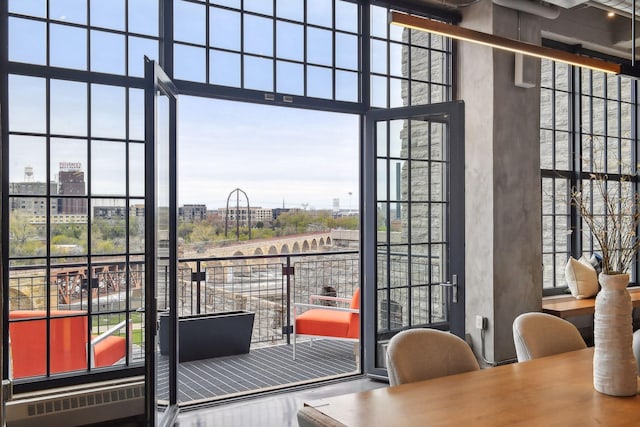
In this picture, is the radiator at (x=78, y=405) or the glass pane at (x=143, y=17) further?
the glass pane at (x=143, y=17)

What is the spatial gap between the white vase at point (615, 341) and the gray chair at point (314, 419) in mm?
1065

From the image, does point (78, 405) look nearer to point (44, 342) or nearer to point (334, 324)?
point (44, 342)

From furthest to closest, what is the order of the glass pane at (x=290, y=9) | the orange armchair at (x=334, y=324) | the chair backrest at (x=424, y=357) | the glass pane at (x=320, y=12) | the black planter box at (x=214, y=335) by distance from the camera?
the black planter box at (x=214, y=335) → the orange armchair at (x=334, y=324) → the glass pane at (x=320, y=12) → the glass pane at (x=290, y=9) → the chair backrest at (x=424, y=357)

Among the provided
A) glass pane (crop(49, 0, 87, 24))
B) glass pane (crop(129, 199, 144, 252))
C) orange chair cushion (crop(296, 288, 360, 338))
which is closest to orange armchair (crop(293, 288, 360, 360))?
orange chair cushion (crop(296, 288, 360, 338))

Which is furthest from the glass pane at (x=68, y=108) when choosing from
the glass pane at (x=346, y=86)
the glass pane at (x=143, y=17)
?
the glass pane at (x=346, y=86)

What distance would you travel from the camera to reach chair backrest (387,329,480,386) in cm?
225

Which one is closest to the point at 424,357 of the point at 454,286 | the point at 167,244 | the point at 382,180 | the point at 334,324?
the point at 167,244

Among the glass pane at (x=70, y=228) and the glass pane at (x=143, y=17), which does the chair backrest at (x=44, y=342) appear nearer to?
the glass pane at (x=70, y=228)

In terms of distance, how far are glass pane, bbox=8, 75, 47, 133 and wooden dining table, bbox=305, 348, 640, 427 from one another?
2374 millimetres

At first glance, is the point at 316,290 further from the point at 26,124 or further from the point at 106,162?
the point at 26,124

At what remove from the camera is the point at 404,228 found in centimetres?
435

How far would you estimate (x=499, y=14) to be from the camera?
4.44 meters

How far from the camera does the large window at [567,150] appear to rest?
18.0ft

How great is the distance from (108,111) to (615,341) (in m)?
3.02
